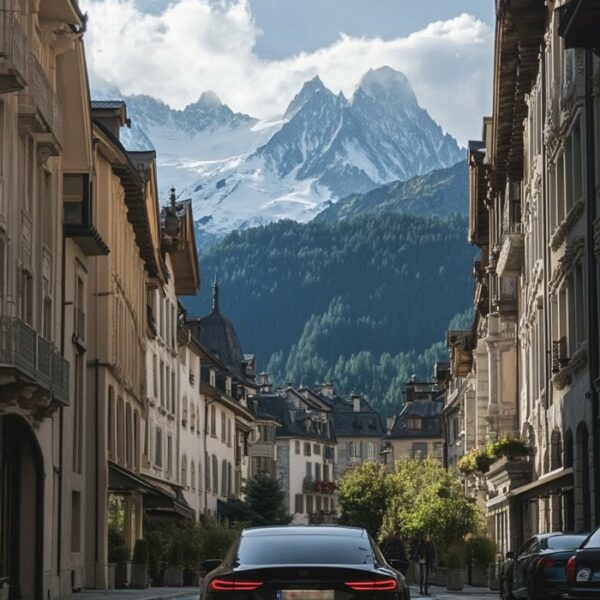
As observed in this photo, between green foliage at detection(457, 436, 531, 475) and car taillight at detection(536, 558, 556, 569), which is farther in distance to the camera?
green foliage at detection(457, 436, 531, 475)

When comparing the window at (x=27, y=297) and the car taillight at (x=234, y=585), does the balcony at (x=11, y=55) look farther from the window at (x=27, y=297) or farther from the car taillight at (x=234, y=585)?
the car taillight at (x=234, y=585)

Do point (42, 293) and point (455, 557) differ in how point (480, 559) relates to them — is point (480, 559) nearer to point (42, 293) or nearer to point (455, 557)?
point (455, 557)

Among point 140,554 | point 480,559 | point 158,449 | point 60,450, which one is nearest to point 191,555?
point 140,554

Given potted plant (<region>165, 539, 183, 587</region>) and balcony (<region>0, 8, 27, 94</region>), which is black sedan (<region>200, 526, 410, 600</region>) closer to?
balcony (<region>0, 8, 27, 94</region>)

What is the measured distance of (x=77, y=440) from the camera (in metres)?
44.4

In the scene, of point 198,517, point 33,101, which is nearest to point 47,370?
point 33,101

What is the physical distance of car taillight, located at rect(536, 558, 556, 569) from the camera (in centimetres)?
2584

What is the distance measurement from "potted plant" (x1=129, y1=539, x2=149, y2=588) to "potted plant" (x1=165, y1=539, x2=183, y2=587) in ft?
9.53

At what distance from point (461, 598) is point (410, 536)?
44465 millimetres

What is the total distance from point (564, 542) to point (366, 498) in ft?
311

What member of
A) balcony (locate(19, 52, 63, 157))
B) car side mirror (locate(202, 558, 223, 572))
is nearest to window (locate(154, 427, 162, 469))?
balcony (locate(19, 52, 63, 157))

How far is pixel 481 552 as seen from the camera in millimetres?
55344

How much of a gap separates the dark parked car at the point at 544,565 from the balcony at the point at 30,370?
8490mm

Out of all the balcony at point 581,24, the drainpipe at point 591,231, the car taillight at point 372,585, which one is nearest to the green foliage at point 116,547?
the drainpipe at point 591,231
